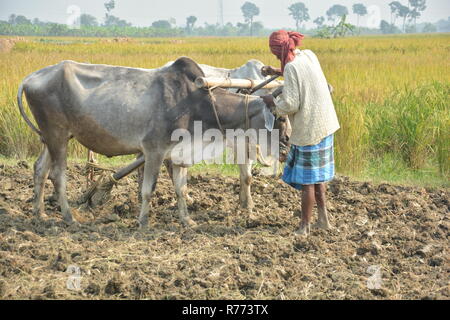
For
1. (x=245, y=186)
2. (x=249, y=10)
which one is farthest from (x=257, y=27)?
(x=245, y=186)

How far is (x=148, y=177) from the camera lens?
4.90 m

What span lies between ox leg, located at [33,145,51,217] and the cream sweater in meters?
2.18

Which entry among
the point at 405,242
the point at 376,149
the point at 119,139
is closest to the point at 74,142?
the point at 119,139

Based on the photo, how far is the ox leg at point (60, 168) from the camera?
5.05m

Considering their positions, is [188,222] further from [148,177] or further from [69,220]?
[69,220]

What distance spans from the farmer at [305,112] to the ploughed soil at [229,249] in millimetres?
500

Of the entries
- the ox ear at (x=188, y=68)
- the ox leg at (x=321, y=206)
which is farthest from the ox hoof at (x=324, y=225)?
the ox ear at (x=188, y=68)

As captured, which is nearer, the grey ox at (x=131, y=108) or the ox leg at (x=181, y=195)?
the grey ox at (x=131, y=108)

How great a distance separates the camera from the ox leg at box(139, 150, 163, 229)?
486 cm

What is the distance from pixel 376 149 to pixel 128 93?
400 centimetres

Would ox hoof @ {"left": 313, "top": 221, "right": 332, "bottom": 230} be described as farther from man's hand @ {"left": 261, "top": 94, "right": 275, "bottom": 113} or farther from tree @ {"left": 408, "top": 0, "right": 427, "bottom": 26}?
tree @ {"left": 408, "top": 0, "right": 427, "bottom": 26}

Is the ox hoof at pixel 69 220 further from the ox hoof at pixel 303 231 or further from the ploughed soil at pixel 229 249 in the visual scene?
the ox hoof at pixel 303 231

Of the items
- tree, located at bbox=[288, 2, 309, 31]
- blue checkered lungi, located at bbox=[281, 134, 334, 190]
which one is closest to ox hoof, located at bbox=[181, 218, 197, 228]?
blue checkered lungi, located at bbox=[281, 134, 334, 190]

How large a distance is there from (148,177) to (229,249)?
0.95 meters
